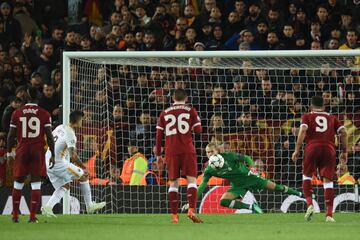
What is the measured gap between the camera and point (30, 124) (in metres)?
14.7

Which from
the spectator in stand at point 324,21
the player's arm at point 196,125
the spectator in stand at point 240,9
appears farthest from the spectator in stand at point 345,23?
the player's arm at point 196,125

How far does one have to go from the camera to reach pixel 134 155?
61.2ft

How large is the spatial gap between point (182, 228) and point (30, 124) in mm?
2788

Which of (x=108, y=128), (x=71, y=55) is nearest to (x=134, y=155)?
(x=108, y=128)

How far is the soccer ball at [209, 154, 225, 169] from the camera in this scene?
56.6 feet

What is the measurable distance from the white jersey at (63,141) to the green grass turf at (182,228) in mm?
982

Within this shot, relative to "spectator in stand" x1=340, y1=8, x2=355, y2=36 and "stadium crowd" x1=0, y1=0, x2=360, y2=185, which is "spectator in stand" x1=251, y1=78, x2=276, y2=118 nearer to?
"stadium crowd" x1=0, y1=0, x2=360, y2=185

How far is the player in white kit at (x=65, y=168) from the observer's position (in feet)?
53.6

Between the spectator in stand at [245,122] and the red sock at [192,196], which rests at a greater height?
the spectator in stand at [245,122]

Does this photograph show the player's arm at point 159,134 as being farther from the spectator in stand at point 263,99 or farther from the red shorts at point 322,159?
the spectator in stand at point 263,99

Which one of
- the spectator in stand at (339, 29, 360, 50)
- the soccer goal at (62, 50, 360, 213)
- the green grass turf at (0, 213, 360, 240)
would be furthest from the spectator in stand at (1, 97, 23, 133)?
the spectator in stand at (339, 29, 360, 50)

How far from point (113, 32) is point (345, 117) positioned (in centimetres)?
512

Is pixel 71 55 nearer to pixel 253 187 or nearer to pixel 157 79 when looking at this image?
pixel 157 79

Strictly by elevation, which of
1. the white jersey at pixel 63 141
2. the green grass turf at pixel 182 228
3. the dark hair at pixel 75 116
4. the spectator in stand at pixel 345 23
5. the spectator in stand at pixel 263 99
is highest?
the spectator in stand at pixel 345 23
